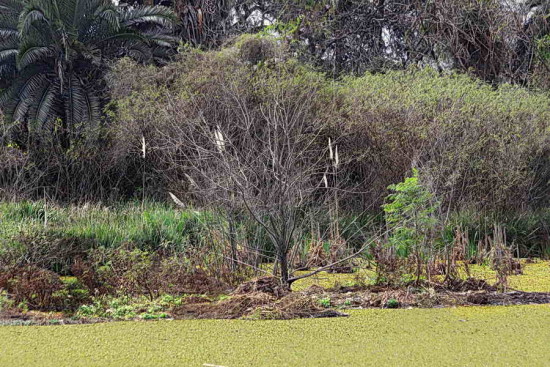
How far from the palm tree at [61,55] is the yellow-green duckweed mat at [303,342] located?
36.3 feet

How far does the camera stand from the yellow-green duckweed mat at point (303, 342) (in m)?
4.18

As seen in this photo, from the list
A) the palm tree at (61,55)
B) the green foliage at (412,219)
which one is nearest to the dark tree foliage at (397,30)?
the palm tree at (61,55)

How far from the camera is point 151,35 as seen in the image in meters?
18.2

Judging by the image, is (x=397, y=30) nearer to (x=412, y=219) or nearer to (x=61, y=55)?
(x=61, y=55)

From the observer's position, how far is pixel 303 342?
4.64 meters

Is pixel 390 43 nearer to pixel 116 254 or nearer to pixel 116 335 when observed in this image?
pixel 116 254

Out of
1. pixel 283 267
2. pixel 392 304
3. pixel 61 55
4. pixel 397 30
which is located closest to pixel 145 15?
pixel 61 55

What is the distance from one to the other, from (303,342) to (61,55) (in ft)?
44.1

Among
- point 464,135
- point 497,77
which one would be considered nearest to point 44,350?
point 464,135

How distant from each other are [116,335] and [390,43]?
1647 cm

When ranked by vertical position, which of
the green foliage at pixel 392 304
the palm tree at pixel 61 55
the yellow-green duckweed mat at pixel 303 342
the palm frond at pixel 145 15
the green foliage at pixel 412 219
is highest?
the palm frond at pixel 145 15

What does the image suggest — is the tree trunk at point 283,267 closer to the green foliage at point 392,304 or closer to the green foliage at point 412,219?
the green foliage at point 392,304

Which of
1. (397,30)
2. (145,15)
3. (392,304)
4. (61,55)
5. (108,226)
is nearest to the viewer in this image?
(392,304)

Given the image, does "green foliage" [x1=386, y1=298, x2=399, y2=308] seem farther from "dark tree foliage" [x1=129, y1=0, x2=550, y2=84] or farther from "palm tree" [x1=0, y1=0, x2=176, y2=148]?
"dark tree foliage" [x1=129, y1=0, x2=550, y2=84]
